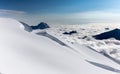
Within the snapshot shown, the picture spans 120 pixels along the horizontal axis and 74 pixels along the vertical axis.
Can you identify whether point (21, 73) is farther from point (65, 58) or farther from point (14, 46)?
point (65, 58)

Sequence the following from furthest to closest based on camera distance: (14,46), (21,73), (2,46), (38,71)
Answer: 1. (14,46)
2. (2,46)
3. (38,71)
4. (21,73)

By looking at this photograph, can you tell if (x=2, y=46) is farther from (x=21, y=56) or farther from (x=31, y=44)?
(x=31, y=44)

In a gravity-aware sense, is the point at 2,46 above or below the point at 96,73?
above

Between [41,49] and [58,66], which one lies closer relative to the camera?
[58,66]

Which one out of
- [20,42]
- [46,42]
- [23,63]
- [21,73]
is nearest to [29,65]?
[23,63]

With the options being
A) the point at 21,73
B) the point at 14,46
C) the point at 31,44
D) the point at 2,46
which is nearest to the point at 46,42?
the point at 31,44

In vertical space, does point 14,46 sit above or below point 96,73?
above

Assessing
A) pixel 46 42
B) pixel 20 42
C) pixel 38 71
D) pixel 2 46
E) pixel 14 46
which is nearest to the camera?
pixel 38 71

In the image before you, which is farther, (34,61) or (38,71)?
(34,61)

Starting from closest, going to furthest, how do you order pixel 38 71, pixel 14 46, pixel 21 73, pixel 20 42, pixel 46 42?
pixel 21 73 < pixel 38 71 < pixel 14 46 < pixel 20 42 < pixel 46 42
